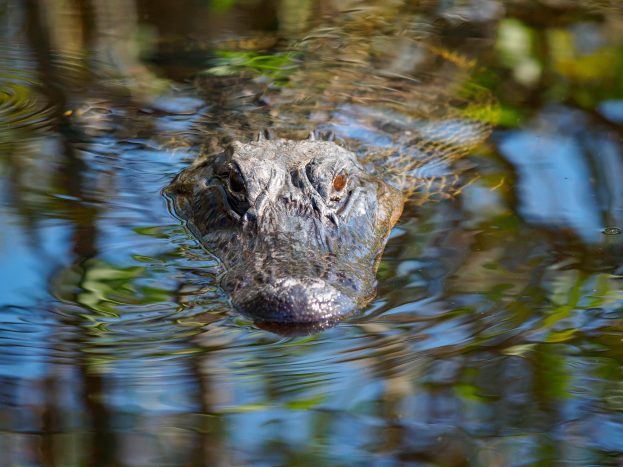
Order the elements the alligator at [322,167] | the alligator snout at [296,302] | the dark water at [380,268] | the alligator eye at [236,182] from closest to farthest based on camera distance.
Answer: the dark water at [380,268]
the alligator snout at [296,302]
the alligator at [322,167]
the alligator eye at [236,182]

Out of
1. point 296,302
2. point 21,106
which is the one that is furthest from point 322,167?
point 21,106

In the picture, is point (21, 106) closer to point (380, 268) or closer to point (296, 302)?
point (380, 268)

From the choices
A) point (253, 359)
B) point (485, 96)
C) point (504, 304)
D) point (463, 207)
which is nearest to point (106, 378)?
point (253, 359)

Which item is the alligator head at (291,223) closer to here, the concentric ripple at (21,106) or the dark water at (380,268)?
the dark water at (380,268)

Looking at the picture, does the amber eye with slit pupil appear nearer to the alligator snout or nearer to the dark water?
the dark water

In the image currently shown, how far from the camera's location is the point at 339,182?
4.57 meters

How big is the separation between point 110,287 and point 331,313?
0.88 meters

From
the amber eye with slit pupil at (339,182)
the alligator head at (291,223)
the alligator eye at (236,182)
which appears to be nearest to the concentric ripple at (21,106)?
the alligator head at (291,223)

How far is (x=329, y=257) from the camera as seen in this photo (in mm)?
4008

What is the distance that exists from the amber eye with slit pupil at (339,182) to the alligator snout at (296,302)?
96cm

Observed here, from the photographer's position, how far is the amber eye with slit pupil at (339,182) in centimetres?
453

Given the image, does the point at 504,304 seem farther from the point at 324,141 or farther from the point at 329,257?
the point at 324,141

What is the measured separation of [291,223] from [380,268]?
0.45 metres

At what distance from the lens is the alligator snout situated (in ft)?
11.5
